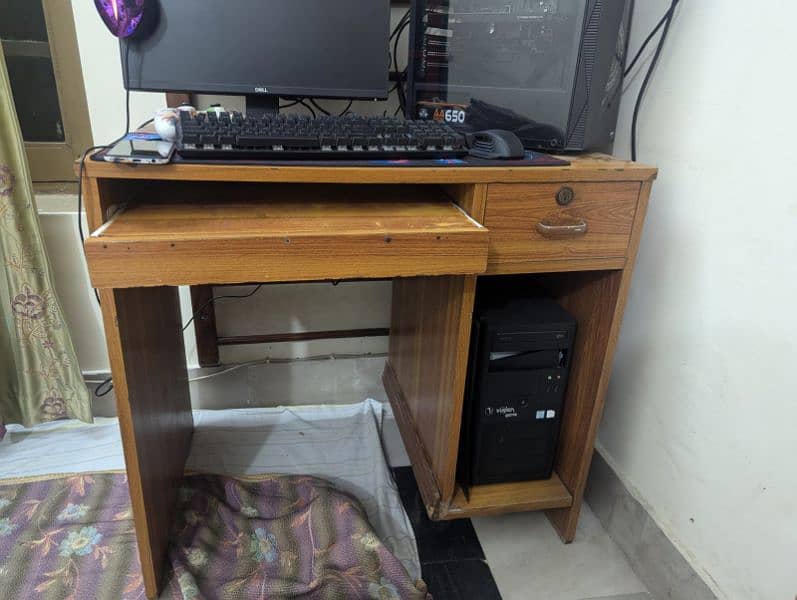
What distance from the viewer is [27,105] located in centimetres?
134

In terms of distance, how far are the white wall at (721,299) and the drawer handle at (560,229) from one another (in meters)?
0.24

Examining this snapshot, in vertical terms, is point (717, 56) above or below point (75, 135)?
above

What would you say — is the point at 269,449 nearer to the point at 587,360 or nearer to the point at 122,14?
the point at 587,360

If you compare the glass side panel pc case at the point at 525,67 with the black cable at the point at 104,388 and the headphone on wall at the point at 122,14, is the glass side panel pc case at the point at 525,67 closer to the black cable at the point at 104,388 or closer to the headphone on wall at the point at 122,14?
the headphone on wall at the point at 122,14

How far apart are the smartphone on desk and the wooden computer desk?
0.07 ft

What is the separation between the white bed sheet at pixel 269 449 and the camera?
133 cm

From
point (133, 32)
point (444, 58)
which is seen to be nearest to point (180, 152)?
point (133, 32)

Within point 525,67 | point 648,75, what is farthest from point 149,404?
point 648,75

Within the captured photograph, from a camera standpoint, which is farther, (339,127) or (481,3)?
(481,3)

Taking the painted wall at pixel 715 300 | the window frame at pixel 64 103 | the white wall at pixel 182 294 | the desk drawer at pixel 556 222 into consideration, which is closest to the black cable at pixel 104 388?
the white wall at pixel 182 294

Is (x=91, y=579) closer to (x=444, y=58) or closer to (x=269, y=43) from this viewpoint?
(x=269, y=43)

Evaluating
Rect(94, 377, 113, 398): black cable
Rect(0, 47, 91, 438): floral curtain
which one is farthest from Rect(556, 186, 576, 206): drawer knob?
Rect(94, 377, 113, 398): black cable

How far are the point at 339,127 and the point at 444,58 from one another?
372 mm

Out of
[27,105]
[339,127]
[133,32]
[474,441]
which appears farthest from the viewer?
[27,105]
